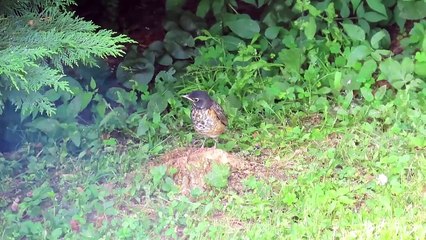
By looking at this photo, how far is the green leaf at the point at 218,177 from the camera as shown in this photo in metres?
4.44

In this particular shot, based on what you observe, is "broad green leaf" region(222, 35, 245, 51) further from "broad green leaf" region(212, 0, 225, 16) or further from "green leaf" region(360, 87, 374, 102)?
"green leaf" region(360, 87, 374, 102)

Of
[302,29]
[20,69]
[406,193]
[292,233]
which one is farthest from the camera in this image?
[302,29]

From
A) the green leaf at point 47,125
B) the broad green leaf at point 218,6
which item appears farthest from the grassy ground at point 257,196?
the broad green leaf at point 218,6

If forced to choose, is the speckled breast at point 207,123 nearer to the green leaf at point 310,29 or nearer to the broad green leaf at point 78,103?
the broad green leaf at point 78,103

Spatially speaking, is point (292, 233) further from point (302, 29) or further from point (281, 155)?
point (302, 29)

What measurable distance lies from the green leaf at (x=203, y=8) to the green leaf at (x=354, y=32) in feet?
3.42

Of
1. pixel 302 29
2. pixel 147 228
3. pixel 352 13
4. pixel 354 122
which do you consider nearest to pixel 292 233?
pixel 147 228

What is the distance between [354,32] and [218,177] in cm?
180

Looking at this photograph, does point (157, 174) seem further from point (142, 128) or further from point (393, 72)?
point (393, 72)

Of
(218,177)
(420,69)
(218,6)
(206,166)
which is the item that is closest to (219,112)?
(206,166)

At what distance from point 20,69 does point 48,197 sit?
122 cm

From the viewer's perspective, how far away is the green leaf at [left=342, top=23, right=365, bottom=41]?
18.4ft

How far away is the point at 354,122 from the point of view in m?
5.14

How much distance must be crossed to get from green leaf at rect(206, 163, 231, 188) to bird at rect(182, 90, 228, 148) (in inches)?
15.6
